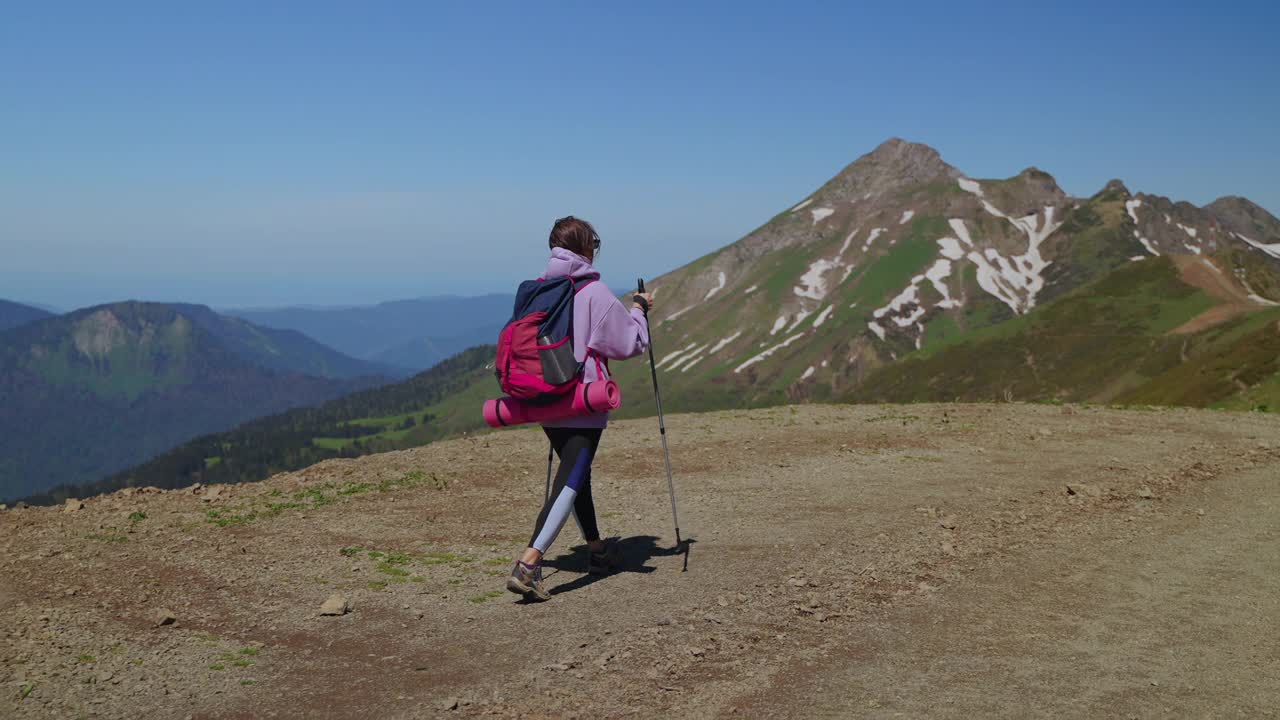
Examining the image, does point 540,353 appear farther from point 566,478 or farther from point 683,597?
point 683,597

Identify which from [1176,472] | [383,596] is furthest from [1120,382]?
[383,596]

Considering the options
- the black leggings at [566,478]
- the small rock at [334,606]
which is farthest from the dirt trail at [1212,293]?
the small rock at [334,606]

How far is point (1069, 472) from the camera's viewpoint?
17.3 m

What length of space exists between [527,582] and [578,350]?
255 cm

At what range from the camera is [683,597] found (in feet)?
32.3

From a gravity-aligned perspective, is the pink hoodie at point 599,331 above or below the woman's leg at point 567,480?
above

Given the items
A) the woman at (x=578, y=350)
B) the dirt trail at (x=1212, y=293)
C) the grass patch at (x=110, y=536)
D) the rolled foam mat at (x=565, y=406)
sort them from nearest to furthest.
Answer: the rolled foam mat at (x=565, y=406), the woman at (x=578, y=350), the grass patch at (x=110, y=536), the dirt trail at (x=1212, y=293)

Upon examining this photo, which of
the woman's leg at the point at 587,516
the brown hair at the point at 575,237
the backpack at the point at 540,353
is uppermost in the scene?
the brown hair at the point at 575,237

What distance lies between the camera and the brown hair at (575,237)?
33.9 ft

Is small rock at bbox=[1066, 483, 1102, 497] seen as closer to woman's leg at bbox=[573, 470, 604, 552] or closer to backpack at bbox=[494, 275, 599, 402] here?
woman's leg at bbox=[573, 470, 604, 552]

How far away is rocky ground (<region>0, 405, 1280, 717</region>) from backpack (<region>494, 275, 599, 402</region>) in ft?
7.85

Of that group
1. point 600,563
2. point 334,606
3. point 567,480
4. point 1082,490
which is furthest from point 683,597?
point 1082,490

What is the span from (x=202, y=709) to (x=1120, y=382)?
324ft

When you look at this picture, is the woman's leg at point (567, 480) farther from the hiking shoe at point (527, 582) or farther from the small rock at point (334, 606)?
the small rock at point (334, 606)
